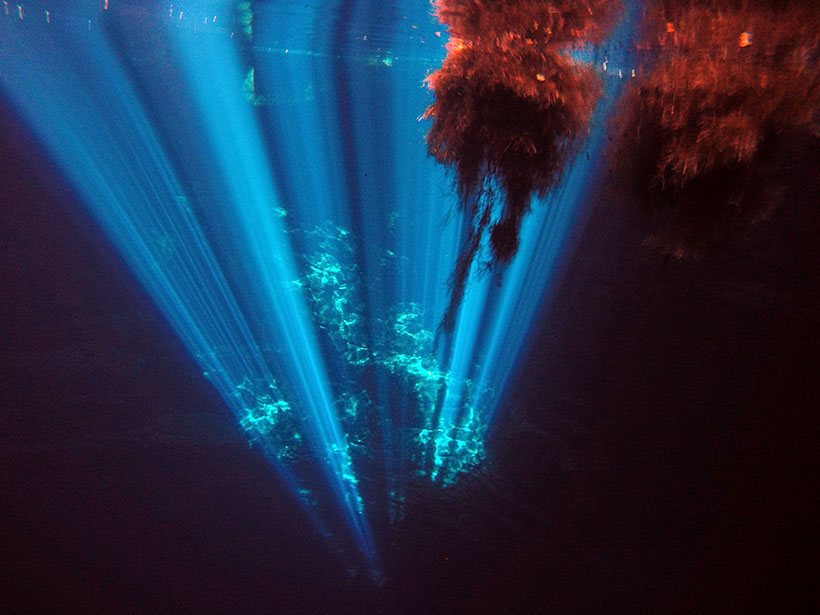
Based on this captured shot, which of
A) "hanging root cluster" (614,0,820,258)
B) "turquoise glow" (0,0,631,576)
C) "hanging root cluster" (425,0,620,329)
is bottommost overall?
"hanging root cluster" (614,0,820,258)

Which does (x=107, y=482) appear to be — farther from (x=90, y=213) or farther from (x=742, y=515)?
(x=742, y=515)

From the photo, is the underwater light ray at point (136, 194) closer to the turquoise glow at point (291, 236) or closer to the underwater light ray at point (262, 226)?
the turquoise glow at point (291, 236)

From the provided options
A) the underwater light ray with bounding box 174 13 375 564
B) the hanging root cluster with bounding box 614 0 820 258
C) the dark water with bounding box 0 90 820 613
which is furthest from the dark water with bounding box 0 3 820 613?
the hanging root cluster with bounding box 614 0 820 258

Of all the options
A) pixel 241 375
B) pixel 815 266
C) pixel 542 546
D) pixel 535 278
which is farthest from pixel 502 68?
pixel 241 375

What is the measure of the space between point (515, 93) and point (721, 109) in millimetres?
921

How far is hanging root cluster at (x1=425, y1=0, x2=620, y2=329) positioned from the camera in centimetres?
228

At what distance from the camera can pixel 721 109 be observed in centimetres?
203

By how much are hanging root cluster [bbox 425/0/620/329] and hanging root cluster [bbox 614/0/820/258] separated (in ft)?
1.16

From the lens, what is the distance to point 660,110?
7.07 ft

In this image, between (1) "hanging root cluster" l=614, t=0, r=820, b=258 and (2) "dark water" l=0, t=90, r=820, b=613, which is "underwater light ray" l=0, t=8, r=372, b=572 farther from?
(1) "hanging root cluster" l=614, t=0, r=820, b=258

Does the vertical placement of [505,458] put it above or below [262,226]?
below

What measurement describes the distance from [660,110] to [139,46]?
32.9ft

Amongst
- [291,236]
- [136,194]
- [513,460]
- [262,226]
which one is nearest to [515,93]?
[513,460]

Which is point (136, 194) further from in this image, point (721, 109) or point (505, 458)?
point (721, 109)
